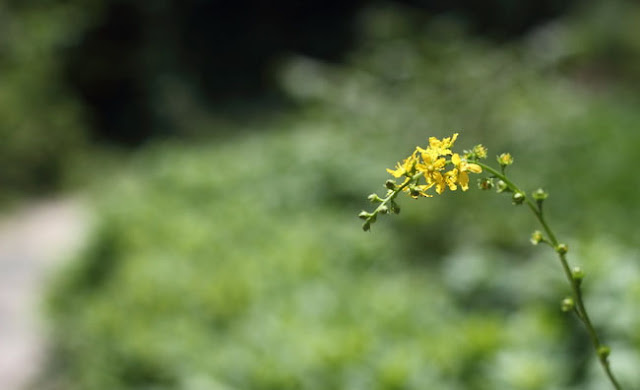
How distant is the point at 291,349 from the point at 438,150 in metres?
1.49

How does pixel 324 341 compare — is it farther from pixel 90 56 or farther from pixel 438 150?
pixel 90 56

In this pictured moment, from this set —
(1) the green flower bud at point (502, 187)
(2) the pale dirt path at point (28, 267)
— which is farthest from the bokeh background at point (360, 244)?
(1) the green flower bud at point (502, 187)

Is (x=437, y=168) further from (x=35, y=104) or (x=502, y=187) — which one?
(x=35, y=104)

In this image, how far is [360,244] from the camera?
308cm

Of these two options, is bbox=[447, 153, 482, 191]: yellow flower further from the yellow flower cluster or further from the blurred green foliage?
the blurred green foliage

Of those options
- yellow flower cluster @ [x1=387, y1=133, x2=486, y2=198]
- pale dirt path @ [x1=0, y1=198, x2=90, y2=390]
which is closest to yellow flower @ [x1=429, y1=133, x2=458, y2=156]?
yellow flower cluster @ [x1=387, y1=133, x2=486, y2=198]

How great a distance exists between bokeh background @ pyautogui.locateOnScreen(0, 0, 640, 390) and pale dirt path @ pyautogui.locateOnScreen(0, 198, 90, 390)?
0.16 meters

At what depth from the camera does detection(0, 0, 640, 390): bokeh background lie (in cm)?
203

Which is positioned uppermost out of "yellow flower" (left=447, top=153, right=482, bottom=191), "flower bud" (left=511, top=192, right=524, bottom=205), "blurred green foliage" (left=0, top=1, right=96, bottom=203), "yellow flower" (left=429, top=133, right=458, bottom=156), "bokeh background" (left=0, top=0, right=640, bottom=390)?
"blurred green foliage" (left=0, top=1, right=96, bottom=203)

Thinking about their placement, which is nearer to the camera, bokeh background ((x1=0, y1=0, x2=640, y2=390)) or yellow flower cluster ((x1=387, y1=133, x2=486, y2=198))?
yellow flower cluster ((x1=387, y1=133, x2=486, y2=198))

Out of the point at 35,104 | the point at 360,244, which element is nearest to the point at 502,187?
the point at 360,244

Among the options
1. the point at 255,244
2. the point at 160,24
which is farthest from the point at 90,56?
the point at 255,244

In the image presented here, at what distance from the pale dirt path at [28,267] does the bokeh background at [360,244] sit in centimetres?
16

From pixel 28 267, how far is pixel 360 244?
3266 millimetres
